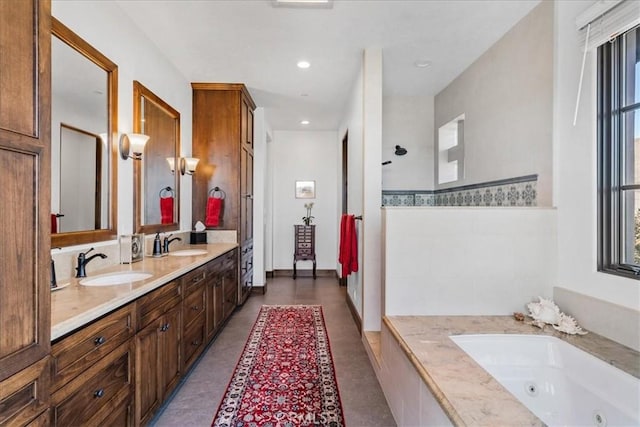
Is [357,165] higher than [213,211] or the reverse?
higher

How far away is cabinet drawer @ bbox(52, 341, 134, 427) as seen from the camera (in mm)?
1181

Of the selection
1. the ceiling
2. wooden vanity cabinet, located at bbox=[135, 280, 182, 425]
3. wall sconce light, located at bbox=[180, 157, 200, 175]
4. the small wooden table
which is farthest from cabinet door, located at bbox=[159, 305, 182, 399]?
the small wooden table

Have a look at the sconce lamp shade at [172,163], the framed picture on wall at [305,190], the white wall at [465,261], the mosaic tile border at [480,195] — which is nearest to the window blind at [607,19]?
the mosaic tile border at [480,195]

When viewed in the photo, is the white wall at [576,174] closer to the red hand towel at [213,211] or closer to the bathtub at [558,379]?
the bathtub at [558,379]

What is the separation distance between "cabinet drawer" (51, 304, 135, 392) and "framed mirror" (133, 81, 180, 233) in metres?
1.34

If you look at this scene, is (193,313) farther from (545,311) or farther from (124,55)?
(545,311)

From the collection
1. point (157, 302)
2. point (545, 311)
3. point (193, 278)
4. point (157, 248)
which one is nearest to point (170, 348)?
point (157, 302)

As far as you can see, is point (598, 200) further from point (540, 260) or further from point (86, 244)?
point (86, 244)

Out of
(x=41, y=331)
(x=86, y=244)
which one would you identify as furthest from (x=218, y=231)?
(x=41, y=331)

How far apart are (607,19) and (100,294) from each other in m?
2.85

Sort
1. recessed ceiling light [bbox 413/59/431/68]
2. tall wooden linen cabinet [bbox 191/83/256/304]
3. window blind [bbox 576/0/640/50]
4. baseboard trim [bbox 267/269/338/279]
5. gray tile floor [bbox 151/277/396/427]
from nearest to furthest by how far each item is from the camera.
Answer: window blind [bbox 576/0/640/50] < gray tile floor [bbox 151/277/396/427] < recessed ceiling light [bbox 413/59/431/68] < tall wooden linen cabinet [bbox 191/83/256/304] < baseboard trim [bbox 267/269/338/279]

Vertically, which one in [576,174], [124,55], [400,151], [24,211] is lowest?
[24,211]

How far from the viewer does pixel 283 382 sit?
7.73 feet

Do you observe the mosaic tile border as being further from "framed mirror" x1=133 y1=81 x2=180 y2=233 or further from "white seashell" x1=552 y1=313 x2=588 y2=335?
"framed mirror" x1=133 y1=81 x2=180 y2=233
